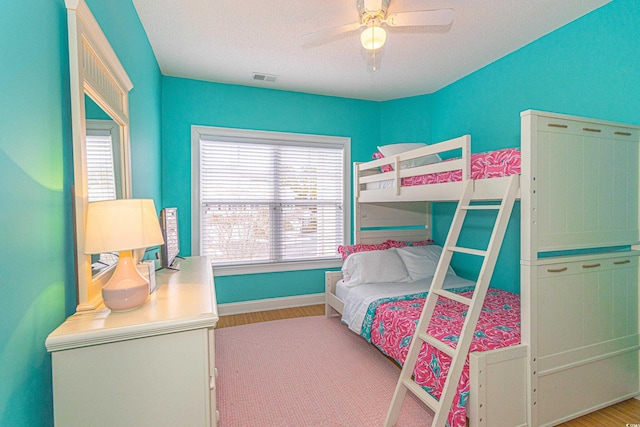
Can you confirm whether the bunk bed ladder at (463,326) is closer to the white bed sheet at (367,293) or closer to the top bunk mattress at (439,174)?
the top bunk mattress at (439,174)

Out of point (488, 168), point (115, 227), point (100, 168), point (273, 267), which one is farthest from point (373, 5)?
point (273, 267)

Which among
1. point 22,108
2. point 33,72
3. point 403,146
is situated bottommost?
point 22,108

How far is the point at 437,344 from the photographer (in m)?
1.74

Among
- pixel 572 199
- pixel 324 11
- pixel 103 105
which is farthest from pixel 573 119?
pixel 103 105

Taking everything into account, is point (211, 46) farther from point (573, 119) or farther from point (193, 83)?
point (573, 119)

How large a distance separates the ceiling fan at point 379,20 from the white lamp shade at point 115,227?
1582 mm

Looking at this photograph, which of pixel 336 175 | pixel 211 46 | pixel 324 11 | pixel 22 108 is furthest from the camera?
pixel 336 175

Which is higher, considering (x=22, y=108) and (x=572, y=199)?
(x=22, y=108)

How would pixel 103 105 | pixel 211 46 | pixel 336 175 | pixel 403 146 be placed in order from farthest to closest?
1. pixel 336 175
2. pixel 403 146
3. pixel 211 46
4. pixel 103 105

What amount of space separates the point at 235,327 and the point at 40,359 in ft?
7.94

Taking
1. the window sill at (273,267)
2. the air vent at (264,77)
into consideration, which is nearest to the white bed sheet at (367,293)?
the window sill at (273,267)

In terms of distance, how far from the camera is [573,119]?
69.8 inches

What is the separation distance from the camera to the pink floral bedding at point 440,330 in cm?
174

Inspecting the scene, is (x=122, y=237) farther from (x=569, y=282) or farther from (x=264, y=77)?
(x=264, y=77)
